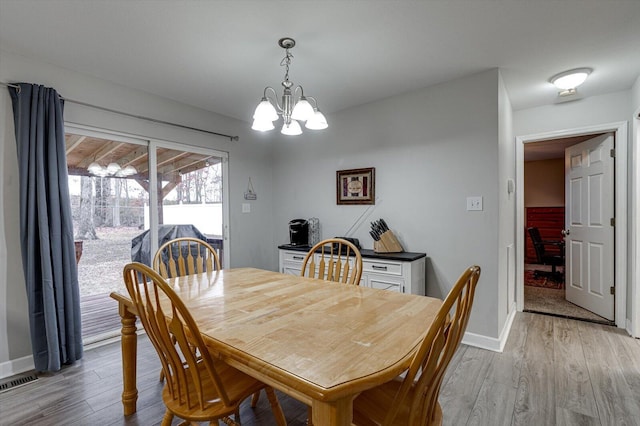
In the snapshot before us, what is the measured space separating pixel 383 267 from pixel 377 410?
1757 mm

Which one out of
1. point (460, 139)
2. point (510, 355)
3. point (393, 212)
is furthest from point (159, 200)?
point (510, 355)

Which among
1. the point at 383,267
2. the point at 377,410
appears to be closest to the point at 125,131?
the point at 383,267

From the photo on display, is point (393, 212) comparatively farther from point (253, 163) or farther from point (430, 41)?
point (253, 163)

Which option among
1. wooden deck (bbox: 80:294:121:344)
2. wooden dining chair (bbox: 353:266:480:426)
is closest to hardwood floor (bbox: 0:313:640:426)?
wooden deck (bbox: 80:294:121:344)

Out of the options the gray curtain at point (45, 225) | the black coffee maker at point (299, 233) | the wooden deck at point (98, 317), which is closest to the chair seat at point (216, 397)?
the gray curtain at point (45, 225)

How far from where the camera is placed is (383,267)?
282 centimetres

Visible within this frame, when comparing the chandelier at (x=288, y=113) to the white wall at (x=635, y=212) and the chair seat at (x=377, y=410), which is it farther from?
the white wall at (x=635, y=212)

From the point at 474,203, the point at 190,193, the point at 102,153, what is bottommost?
the point at 474,203

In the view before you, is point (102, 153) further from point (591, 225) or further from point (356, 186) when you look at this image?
point (591, 225)

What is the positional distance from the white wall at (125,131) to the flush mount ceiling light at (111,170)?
0.35m

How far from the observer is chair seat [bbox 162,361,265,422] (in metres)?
1.13

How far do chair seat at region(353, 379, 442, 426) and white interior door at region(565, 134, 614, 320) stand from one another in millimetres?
3263

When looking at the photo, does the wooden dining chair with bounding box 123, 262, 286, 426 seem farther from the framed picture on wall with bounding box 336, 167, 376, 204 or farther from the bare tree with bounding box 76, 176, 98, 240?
the framed picture on wall with bounding box 336, 167, 376, 204

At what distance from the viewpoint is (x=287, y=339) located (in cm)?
105
